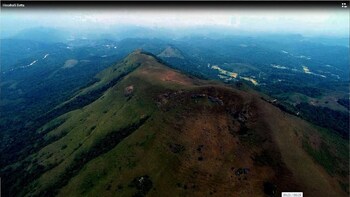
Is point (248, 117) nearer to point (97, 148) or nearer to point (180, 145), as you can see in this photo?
point (180, 145)

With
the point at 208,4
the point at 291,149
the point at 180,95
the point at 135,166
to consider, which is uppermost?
the point at 208,4

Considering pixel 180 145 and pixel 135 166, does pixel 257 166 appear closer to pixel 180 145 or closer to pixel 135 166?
pixel 180 145

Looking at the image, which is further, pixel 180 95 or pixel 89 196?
pixel 180 95

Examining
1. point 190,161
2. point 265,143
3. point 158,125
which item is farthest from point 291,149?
point 158,125

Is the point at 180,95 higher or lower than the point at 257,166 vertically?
higher

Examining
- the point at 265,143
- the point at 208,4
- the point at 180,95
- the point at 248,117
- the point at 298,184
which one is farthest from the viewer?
the point at 180,95

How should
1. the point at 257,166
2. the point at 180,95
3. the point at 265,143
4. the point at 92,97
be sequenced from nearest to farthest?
1. the point at 257,166
2. the point at 265,143
3. the point at 180,95
4. the point at 92,97

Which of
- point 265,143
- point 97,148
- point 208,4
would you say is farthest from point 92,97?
point 208,4
